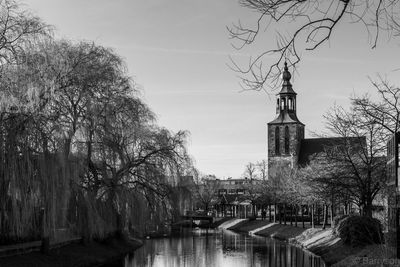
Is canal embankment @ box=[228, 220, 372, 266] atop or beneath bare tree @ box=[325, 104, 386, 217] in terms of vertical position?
beneath

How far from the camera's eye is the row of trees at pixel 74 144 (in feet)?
66.3

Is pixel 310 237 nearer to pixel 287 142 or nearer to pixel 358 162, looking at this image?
pixel 358 162

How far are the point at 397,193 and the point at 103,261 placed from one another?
16265 mm

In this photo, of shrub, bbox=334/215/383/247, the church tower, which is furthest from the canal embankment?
the church tower

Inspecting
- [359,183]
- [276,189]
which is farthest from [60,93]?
[276,189]

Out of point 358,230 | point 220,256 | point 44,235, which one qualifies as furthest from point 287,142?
point 44,235

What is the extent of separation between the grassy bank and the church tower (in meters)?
60.9

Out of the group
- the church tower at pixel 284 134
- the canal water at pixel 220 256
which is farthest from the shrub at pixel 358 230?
the church tower at pixel 284 134

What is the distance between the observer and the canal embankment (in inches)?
1236

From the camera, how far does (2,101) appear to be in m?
19.9

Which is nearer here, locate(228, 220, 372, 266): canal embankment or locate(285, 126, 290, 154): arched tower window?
locate(228, 220, 372, 266): canal embankment

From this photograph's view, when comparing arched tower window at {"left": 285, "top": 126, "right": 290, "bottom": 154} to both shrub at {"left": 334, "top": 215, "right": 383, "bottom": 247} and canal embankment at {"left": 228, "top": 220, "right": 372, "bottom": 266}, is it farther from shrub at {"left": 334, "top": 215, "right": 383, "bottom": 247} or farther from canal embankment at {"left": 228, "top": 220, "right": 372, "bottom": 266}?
shrub at {"left": 334, "top": 215, "right": 383, "bottom": 247}

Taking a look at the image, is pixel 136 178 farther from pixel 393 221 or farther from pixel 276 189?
pixel 276 189

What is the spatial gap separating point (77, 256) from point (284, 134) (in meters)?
71.6
